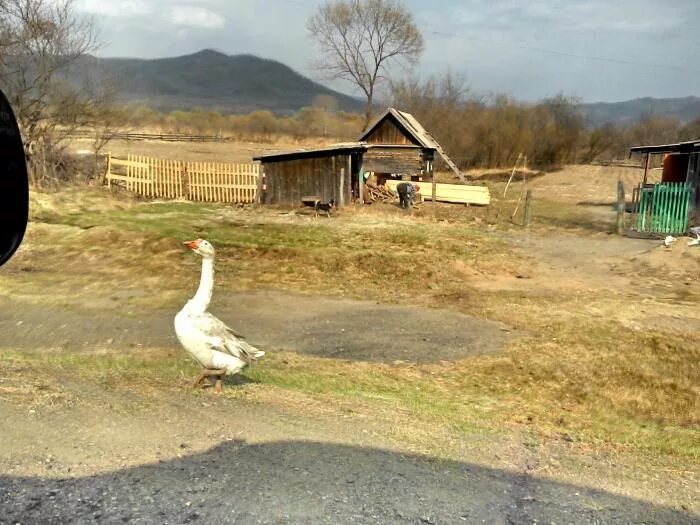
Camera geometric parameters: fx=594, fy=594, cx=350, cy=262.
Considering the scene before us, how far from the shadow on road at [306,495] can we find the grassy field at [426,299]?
86cm

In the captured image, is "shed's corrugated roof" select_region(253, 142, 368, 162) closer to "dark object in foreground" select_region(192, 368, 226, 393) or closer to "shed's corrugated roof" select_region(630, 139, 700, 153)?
"shed's corrugated roof" select_region(630, 139, 700, 153)

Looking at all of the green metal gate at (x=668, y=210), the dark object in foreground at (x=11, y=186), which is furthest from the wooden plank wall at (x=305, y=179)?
the dark object in foreground at (x=11, y=186)

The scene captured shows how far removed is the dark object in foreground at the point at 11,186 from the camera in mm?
2348

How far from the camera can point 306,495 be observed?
393 centimetres

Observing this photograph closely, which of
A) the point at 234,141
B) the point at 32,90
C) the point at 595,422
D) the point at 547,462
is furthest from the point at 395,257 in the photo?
the point at 234,141

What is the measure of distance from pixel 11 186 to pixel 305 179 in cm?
2323

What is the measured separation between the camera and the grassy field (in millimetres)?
6281

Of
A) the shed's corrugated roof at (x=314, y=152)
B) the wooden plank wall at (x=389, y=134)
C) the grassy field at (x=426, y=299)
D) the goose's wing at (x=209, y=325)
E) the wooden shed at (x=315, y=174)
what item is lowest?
the grassy field at (x=426, y=299)

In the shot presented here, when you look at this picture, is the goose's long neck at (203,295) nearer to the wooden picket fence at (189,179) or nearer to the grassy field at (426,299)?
the grassy field at (426,299)

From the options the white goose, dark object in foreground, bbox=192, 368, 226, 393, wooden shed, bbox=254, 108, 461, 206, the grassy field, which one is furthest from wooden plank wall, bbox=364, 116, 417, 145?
dark object in foreground, bbox=192, 368, 226, 393

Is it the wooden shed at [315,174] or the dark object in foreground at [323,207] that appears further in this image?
the wooden shed at [315,174]

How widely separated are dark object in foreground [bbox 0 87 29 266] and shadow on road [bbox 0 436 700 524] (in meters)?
1.95

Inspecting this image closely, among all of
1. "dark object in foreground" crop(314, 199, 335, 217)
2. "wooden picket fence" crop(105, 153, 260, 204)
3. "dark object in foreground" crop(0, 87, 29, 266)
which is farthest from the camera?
"wooden picket fence" crop(105, 153, 260, 204)

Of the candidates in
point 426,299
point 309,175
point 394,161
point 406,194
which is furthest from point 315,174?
point 426,299
